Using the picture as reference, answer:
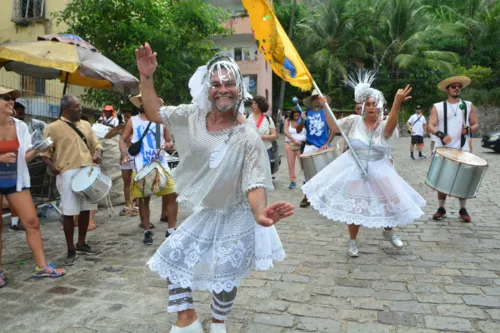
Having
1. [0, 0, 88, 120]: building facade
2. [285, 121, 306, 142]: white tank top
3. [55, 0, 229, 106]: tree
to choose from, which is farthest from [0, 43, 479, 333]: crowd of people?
[0, 0, 88, 120]: building facade

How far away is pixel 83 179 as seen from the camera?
A: 520 cm

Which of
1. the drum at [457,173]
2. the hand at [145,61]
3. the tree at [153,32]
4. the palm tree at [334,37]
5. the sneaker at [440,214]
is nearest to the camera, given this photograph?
the hand at [145,61]

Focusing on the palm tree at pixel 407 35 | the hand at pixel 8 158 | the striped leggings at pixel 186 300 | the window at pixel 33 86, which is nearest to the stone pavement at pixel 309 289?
the striped leggings at pixel 186 300

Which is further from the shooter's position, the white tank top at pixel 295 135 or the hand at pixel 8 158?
the white tank top at pixel 295 135

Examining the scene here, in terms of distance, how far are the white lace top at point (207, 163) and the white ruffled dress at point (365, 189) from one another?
96.4 inches

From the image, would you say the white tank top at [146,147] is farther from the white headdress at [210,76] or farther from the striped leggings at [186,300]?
the striped leggings at [186,300]

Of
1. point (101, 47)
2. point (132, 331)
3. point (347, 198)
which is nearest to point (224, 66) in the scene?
point (132, 331)

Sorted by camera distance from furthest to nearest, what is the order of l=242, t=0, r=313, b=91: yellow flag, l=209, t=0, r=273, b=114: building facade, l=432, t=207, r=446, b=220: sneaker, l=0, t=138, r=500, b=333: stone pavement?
l=209, t=0, r=273, b=114: building facade
l=432, t=207, r=446, b=220: sneaker
l=242, t=0, r=313, b=91: yellow flag
l=0, t=138, r=500, b=333: stone pavement

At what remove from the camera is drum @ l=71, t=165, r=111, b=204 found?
5.11m

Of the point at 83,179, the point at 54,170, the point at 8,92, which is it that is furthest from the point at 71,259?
the point at 8,92

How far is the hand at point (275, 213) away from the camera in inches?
95.7

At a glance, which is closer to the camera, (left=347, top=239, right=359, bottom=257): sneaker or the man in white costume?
the man in white costume

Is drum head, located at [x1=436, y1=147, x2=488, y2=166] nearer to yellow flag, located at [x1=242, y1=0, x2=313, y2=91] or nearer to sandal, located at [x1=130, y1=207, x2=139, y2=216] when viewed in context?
yellow flag, located at [x1=242, y1=0, x2=313, y2=91]

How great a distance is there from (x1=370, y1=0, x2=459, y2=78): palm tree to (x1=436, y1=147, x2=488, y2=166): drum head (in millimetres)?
28786
